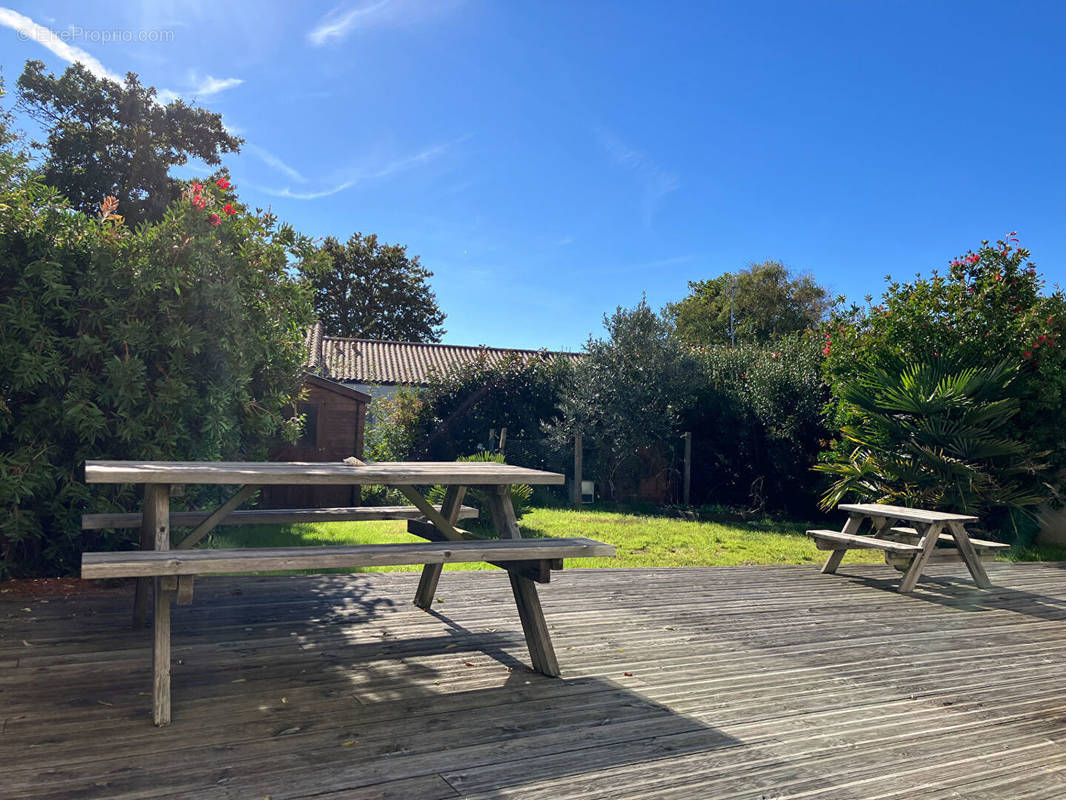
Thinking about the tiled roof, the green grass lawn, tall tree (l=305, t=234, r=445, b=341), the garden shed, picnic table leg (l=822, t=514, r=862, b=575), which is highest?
tall tree (l=305, t=234, r=445, b=341)

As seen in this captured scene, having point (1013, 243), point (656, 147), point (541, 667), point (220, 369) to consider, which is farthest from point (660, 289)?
point (541, 667)

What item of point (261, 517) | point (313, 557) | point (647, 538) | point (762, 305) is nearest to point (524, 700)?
point (313, 557)

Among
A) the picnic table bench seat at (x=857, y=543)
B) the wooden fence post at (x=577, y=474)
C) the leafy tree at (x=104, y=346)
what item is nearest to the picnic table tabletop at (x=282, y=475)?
the leafy tree at (x=104, y=346)

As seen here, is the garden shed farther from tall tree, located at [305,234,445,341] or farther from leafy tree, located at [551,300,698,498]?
tall tree, located at [305,234,445,341]

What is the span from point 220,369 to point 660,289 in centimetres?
1015

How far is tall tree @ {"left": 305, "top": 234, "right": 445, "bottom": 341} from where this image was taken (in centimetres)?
3438

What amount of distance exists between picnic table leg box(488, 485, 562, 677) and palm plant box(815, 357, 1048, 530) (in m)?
6.21

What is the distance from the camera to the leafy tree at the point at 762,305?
36438 mm

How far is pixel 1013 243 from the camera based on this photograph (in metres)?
9.90

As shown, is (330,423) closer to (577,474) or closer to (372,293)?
→ (577,474)

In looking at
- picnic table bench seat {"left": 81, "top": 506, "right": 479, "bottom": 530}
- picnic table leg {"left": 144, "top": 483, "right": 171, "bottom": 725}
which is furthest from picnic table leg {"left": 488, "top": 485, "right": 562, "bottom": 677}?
picnic table leg {"left": 144, "top": 483, "right": 171, "bottom": 725}

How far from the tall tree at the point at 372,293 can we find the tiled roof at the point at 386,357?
1182 cm

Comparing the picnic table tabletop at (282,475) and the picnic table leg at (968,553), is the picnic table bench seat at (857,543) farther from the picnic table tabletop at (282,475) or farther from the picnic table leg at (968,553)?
the picnic table tabletop at (282,475)

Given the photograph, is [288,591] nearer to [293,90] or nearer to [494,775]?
[494,775]
